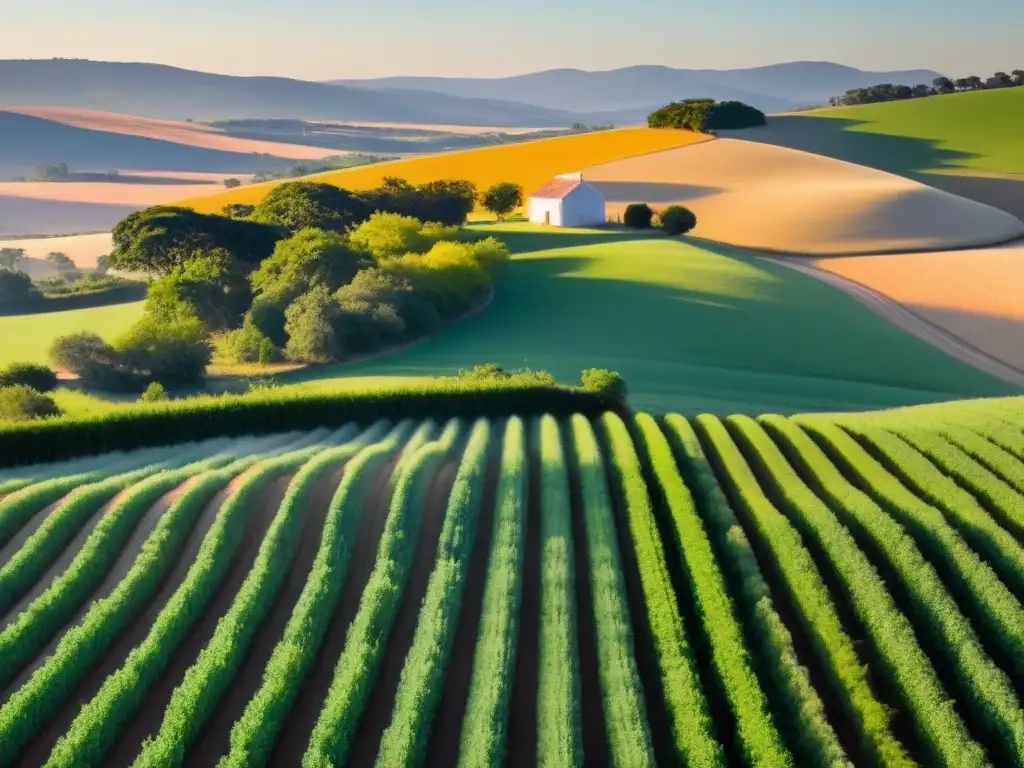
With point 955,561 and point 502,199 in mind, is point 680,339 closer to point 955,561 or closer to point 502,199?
point 955,561

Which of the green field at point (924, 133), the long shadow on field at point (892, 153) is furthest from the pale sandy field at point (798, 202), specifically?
the green field at point (924, 133)

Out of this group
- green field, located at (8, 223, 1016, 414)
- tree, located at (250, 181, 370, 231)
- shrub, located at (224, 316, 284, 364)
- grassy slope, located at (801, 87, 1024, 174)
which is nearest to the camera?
green field, located at (8, 223, 1016, 414)

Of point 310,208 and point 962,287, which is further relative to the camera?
point 310,208

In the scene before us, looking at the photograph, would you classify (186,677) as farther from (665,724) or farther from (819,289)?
(819,289)

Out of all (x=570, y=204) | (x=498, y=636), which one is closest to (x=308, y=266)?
(x=570, y=204)

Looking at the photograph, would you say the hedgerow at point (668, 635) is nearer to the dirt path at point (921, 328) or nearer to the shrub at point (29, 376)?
the shrub at point (29, 376)

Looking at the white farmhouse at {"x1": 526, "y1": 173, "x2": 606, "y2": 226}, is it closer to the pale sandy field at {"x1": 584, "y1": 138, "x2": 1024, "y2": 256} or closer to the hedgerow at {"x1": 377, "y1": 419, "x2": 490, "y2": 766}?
the pale sandy field at {"x1": 584, "y1": 138, "x2": 1024, "y2": 256}

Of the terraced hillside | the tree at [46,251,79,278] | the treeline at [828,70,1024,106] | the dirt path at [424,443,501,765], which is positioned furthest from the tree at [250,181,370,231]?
the treeline at [828,70,1024,106]
